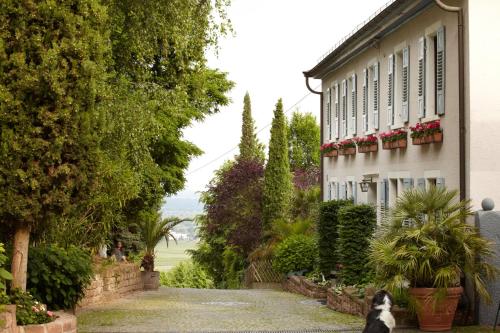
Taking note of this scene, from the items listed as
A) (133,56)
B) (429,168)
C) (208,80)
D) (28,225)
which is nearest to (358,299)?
(429,168)

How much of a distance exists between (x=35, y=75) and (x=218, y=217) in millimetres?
33805

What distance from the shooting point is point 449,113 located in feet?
53.7

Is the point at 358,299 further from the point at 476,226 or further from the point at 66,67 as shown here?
the point at 66,67

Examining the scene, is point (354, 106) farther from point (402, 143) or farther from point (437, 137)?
point (437, 137)

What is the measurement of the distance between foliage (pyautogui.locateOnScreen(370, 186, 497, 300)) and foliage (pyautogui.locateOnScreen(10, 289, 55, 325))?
205 inches

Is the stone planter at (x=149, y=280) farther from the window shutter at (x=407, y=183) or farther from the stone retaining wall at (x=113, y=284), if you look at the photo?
the window shutter at (x=407, y=183)

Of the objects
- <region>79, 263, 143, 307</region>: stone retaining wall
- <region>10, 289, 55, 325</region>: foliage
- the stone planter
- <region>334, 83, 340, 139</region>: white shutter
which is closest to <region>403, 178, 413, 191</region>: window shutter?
<region>79, 263, 143, 307</region>: stone retaining wall

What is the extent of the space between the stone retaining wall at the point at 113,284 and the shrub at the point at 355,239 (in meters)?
5.76

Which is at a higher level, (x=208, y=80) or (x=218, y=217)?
(x=208, y=80)

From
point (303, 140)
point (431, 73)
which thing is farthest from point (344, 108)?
point (303, 140)

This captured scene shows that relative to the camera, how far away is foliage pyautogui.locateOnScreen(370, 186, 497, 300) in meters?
14.2

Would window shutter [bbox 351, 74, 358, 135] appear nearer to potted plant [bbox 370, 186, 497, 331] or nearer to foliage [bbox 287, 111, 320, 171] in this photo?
potted plant [bbox 370, 186, 497, 331]

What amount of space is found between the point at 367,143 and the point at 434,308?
9.11 m

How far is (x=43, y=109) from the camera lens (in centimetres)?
1300
